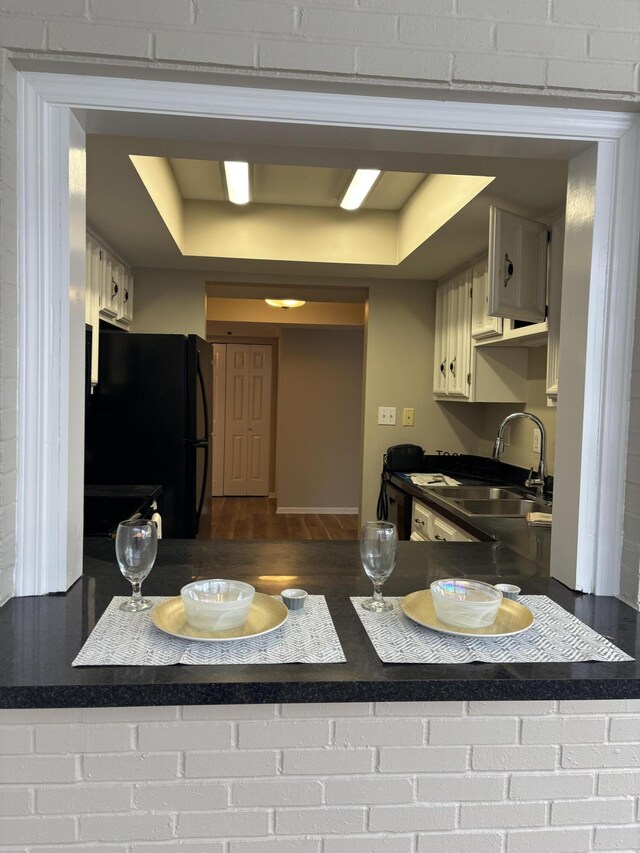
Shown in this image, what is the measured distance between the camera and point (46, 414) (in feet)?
3.90

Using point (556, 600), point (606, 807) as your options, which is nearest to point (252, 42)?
point (556, 600)

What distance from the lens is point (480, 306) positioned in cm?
331

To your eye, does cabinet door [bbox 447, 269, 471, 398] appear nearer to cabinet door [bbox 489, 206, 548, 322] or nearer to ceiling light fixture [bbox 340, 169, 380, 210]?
ceiling light fixture [bbox 340, 169, 380, 210]

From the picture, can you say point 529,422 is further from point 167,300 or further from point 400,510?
point 167,300

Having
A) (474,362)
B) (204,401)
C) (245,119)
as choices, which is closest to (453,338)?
(474,362)

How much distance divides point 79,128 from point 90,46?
192mm

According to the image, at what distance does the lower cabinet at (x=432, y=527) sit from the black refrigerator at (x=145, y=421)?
1.24 m

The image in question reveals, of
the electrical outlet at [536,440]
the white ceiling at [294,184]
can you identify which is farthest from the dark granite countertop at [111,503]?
the electrical outlet at [536,440]

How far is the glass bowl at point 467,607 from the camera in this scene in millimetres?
1067

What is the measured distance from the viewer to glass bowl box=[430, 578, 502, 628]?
107cm

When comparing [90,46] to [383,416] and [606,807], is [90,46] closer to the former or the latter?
[606,807]

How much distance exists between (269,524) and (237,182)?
398cm

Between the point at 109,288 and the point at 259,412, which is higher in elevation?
the point at 109,288

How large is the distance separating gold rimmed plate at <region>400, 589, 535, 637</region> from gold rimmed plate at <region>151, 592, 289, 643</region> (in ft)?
0.81
